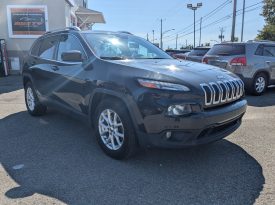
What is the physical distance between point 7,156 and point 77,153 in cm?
95

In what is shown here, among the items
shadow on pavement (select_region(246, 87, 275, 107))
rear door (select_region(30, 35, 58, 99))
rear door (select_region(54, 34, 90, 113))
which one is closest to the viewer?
rear door (select_region(54, 34, 90, 113))

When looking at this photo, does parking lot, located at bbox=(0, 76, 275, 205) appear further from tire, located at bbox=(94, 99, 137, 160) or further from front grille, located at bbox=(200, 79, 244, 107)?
front grille, located at bbox=(200, 79, 244, 107)

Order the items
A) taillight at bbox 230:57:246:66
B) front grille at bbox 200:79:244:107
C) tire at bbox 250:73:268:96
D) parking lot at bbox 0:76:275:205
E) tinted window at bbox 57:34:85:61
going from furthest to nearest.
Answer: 1. tire at bbox 250:73:268:96
2. taillight at bbox 230:57:246:66
3. tinted window at bbox 57:34:85:61
4. front grille at bbox 200:79:244:107
5. parking lot at bbox 0:76:275:205

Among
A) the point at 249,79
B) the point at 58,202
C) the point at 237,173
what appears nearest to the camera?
the point at 58,202

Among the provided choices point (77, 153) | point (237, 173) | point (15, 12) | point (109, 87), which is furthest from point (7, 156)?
point (15, 12)

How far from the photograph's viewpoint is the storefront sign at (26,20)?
15.3 m

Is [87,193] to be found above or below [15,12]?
below

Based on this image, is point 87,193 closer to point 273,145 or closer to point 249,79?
point 273,145

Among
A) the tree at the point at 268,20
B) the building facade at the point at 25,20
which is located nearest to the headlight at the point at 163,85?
the building facade at the point at 25,20

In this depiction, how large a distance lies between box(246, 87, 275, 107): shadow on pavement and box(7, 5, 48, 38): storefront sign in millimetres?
10455

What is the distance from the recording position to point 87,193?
344 centimetres

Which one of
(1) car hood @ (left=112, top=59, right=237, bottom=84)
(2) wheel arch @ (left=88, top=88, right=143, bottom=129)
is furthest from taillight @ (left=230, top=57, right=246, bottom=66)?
(2) wheel arch @ (left=88, top=88, right=143, bottom=129)

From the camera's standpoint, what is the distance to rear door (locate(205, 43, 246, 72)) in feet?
30.1

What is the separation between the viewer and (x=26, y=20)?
15375mm
